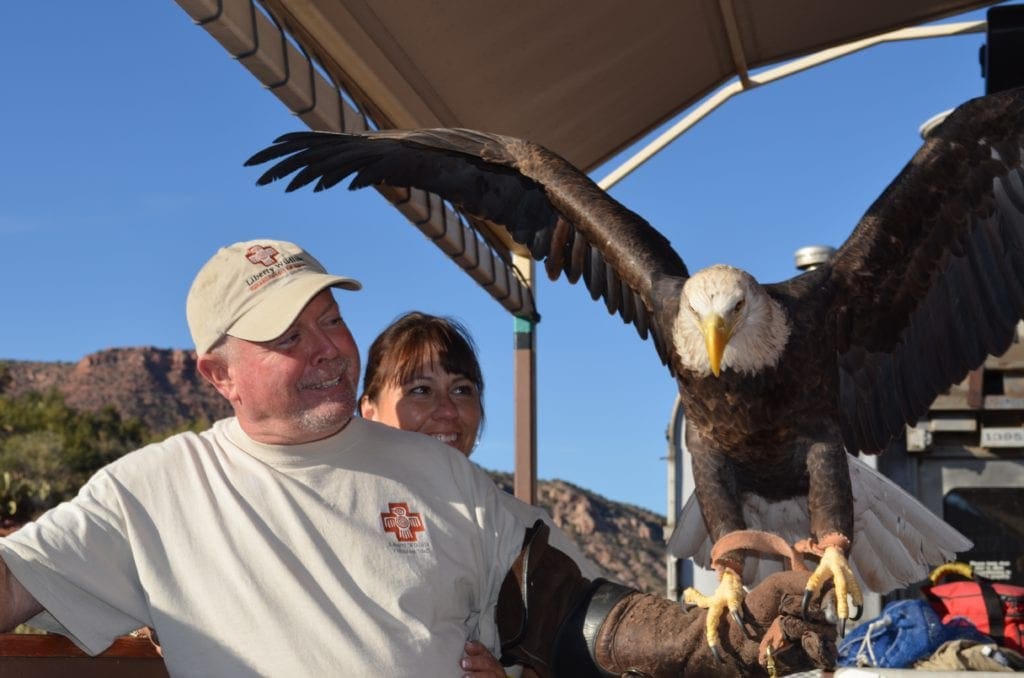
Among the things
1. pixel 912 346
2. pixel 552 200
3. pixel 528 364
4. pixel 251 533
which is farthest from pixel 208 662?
pixel 528 364

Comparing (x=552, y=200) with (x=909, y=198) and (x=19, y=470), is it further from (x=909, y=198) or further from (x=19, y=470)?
(x=19, y=470)

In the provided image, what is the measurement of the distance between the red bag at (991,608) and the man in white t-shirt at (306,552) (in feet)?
7.77

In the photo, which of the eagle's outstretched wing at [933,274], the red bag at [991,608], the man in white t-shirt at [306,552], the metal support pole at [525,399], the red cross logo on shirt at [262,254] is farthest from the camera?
the metal support pole at [525,399]

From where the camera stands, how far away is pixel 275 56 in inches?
125

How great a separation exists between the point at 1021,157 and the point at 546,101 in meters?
1.85

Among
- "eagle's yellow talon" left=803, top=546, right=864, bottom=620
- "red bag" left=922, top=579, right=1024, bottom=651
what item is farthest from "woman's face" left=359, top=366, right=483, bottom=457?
"red bag" left=922, top=579, right=1024, bottom=651

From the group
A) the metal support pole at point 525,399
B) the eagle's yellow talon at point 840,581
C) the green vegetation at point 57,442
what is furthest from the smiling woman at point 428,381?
the green vegetation at point 57,442

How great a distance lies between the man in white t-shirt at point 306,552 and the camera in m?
2.38

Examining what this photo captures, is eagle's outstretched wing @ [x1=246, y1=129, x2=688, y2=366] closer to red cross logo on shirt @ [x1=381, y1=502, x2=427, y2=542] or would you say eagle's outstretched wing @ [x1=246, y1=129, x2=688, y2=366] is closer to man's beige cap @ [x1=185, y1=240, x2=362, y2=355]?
man's beige cap @ [x1=185, y1=240, x2=362, y2=355]

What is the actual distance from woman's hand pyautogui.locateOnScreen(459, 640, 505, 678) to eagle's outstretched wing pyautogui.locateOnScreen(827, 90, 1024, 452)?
6.62ft

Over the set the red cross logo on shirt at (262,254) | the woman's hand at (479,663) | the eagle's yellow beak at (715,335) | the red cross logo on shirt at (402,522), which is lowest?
the woman's hand at (479,663)

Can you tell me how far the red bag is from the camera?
4.65 m

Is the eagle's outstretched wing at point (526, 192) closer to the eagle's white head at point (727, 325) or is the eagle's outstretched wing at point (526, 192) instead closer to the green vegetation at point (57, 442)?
the eagle's white head at point (727, 325)

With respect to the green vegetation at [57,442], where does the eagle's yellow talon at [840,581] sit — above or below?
below
